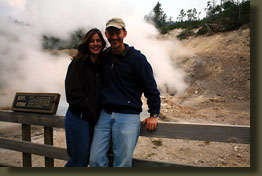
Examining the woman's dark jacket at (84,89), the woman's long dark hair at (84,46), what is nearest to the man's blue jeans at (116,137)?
the woman's dark jacket at (84,89)

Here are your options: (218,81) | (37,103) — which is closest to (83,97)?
(37,103)

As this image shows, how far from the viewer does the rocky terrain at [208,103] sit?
4.43 metres

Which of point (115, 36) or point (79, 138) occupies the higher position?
point (115, 36)

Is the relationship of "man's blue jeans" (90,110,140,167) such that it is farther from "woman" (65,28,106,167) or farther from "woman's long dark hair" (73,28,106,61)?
"woman's long dark hair" (73,28,106,61)

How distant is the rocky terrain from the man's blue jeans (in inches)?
94.9

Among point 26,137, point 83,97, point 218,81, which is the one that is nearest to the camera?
point 83,97

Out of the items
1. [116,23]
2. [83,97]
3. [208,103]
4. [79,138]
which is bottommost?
[208,103]

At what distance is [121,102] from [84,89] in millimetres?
372

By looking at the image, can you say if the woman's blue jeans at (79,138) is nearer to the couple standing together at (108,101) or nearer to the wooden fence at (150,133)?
the couple standing together at (108,101)

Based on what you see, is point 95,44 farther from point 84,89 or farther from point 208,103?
point 208,103

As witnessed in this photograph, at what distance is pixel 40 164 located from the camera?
161 inches

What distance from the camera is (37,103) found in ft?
8.57

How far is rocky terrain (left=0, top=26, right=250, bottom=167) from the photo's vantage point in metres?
4.43

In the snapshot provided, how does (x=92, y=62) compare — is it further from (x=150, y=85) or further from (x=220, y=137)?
(x=220, y=137)
